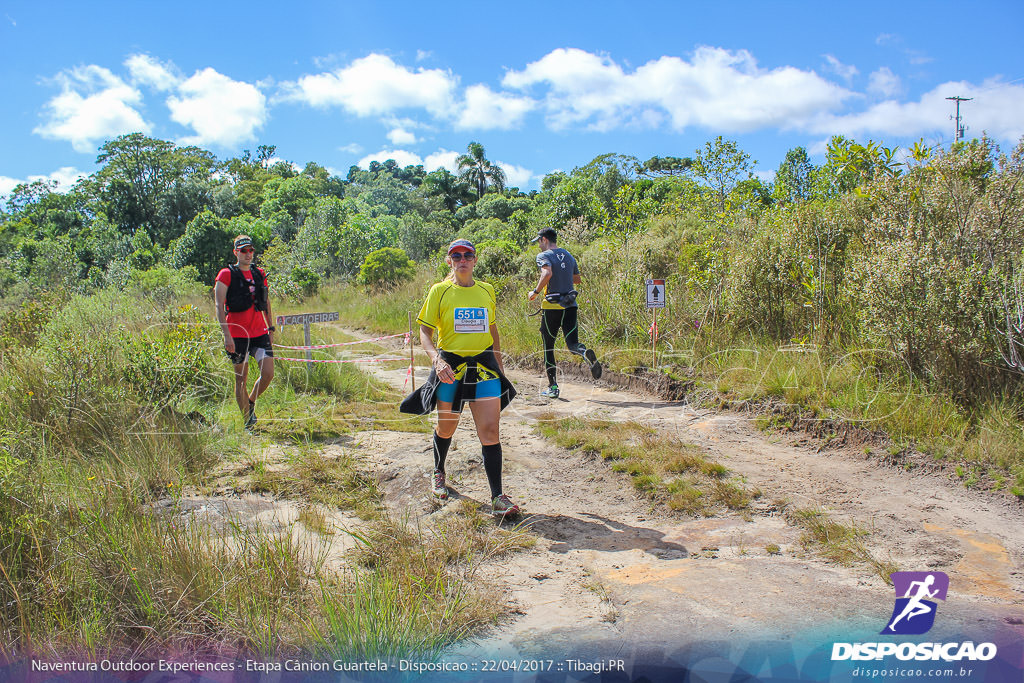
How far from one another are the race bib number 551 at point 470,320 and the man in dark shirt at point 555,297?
3.47 meters

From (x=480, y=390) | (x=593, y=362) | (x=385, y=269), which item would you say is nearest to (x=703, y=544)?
(x=480, y=390)

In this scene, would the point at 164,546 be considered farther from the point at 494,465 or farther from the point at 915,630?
the point at 915,630

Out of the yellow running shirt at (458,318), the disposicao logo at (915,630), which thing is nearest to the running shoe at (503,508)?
the yellow running shirt at (458,318)

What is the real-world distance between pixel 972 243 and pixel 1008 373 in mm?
1148

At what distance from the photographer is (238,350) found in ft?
21.1

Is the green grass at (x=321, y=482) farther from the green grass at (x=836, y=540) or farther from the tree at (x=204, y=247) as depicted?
the tree at (x=204, y=247)

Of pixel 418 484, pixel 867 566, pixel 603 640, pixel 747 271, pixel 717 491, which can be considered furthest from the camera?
pixel 747 271

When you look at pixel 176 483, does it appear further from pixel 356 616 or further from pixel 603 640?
pixel 603 640

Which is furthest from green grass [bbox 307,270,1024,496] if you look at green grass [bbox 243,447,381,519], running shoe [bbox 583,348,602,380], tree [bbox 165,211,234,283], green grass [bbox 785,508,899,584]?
tree [bbox 165,211,234,283]

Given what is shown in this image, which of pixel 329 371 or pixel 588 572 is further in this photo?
pixel 329 371

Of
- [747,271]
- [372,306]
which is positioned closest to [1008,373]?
[747,271]

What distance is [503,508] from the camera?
14.3 ft

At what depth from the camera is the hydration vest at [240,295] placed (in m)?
6.36

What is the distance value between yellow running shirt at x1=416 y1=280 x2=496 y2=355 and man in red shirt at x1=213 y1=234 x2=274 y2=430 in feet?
8.73
